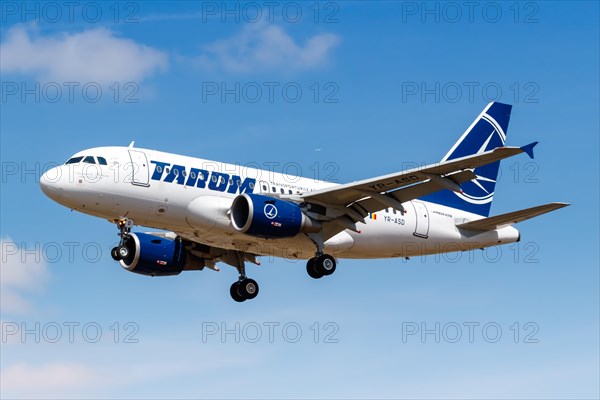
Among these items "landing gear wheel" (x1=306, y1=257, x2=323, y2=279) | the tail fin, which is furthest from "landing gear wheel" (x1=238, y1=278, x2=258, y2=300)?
the tail fin

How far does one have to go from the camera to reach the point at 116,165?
39531mm

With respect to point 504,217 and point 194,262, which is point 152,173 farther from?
point 504,217

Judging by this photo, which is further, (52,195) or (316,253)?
(316,253)

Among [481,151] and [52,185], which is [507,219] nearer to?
[481,151]

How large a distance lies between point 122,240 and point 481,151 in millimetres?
17945

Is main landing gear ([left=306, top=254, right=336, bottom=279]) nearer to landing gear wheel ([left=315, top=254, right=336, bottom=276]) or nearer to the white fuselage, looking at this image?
landing gear wheel ([left=315, top=254, right=336, bottom=276])

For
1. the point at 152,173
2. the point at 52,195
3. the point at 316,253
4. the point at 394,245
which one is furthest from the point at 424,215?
the point at 52,195

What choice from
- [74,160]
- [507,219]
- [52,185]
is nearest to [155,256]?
[74,160]

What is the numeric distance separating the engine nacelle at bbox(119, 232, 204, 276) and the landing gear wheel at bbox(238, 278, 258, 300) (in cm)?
230

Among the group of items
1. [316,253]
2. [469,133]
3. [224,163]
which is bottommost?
[316,253]

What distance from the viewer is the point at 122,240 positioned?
133ft

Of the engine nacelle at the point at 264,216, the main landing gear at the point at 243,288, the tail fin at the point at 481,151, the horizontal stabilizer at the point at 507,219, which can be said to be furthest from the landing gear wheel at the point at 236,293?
the horizontal stabilizer at the point at 507,219

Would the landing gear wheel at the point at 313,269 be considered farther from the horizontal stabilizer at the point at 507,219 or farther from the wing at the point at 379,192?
the horizontal stabilizer at the point at 507,219

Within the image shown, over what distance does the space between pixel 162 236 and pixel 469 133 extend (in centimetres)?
1454
